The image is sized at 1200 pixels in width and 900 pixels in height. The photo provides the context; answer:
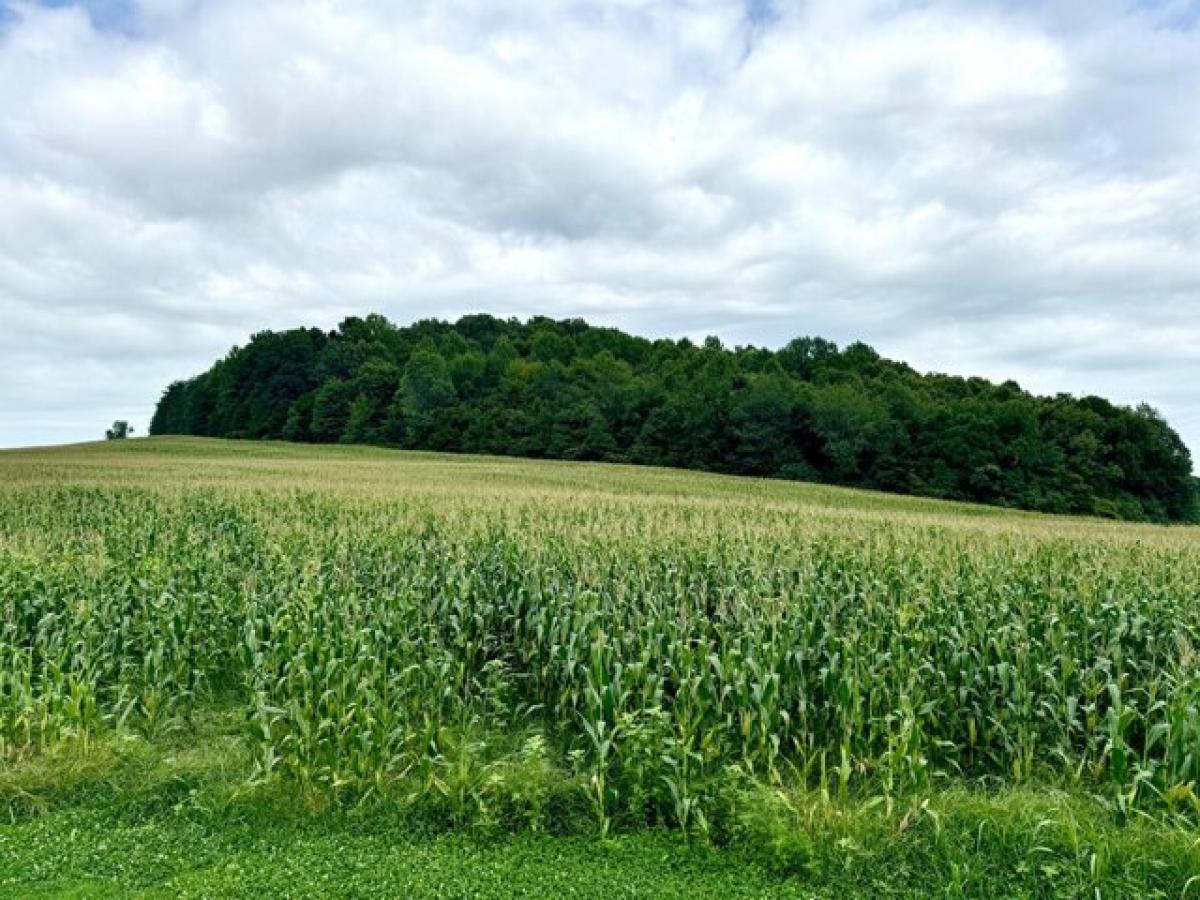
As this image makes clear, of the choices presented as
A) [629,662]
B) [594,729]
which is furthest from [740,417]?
[594,729]

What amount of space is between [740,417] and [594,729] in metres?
Answer: 67.7

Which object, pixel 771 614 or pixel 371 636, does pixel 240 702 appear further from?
pixel 771 614

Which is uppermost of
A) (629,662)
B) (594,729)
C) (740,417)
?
(740,417)

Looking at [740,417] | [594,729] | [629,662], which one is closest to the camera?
[594,729]

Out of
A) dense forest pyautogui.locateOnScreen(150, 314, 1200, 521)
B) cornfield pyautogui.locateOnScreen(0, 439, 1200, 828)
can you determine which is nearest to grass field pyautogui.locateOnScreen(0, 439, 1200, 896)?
cornfield pyautogui.locateOnScreen(0, 439, 1200, 828)

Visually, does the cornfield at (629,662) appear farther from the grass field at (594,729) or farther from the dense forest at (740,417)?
the dense forest at (740,417)

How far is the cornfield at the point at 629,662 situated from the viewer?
21.1 ft

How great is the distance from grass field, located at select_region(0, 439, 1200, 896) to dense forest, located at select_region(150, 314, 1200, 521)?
57.3m

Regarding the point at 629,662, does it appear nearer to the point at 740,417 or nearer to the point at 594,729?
the point at 594,729

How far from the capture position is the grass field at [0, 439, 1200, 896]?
209 inches

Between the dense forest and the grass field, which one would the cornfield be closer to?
the grass field

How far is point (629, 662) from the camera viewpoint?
7922 mm

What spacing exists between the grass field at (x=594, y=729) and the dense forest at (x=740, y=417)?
57253 mm

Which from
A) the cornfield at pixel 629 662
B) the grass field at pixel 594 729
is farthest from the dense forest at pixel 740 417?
the grass field at pixel 594 729
